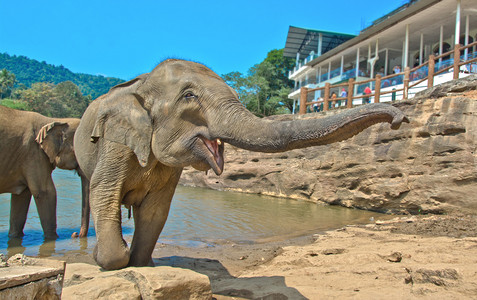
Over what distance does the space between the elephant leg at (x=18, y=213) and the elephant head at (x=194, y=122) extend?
4.28 metres

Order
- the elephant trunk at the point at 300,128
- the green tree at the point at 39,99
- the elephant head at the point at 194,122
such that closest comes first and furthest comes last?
the elephant trunk at the point at 300,128 < the elephant head at the point at 194,122 < the green tree at the point at 39,99

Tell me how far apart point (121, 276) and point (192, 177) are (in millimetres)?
14849

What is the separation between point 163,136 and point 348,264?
8.54ft

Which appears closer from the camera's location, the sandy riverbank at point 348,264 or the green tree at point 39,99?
the sandy riverbank at point 348,264

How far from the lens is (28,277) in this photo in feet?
6.08

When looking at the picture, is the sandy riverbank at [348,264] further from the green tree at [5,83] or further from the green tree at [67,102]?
the green tree at [5,83]

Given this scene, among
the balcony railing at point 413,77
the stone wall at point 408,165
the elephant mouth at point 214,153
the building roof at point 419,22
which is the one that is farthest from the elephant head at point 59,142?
the building roof at point 419,22

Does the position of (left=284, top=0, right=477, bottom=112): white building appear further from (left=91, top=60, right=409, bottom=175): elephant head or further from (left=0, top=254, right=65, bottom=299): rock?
(left=0, top=254, right=65, bottom=299): rock

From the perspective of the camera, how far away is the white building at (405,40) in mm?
18328

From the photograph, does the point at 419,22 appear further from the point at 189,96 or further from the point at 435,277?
the point at 189,96

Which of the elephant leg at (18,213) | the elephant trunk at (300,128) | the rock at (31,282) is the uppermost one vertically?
the elephant trunk at (300,128)

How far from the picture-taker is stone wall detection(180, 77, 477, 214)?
9062 mm

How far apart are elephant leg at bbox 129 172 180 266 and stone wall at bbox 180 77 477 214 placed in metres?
7.61

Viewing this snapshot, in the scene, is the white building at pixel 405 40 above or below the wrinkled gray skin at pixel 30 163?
above
